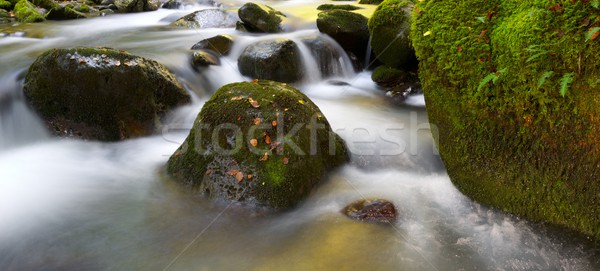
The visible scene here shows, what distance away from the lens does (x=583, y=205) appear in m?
3.48

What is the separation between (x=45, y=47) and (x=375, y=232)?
393 inches

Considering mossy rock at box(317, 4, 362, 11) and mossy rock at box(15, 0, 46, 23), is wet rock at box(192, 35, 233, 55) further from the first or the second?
mossy rock at box(15, 0, 46, 23)

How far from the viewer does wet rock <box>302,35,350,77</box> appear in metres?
9.90

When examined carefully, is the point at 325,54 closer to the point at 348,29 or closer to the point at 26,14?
the point at 348,29

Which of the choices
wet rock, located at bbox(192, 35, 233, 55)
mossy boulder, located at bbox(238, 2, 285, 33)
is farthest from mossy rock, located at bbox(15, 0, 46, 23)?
wet rock, located at bbox(192, 35, 233, 55)

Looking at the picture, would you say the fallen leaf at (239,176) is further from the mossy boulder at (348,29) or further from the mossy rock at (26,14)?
the mossy rock at (26,14)

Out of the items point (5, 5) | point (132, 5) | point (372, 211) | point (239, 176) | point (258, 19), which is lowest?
point (372, 211)

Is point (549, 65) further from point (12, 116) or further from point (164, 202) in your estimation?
point (12, 116)

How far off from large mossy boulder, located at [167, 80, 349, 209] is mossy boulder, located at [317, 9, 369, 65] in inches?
218

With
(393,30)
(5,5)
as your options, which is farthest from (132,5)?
(393,30)

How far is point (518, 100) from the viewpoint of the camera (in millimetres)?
3691

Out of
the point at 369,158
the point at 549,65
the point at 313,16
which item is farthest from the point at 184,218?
the point at 313,16

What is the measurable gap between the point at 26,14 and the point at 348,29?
39.6ft

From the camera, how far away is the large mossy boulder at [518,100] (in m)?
3.30
